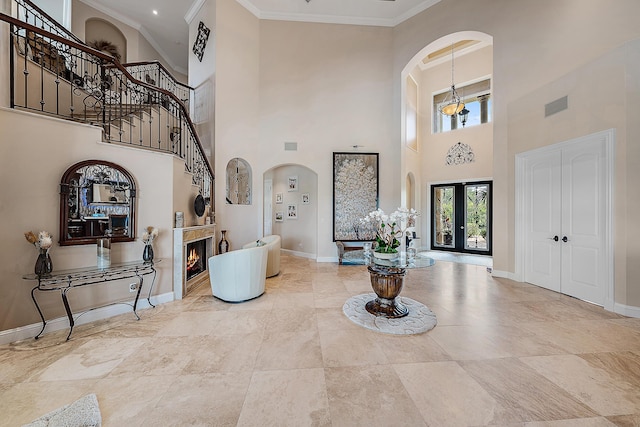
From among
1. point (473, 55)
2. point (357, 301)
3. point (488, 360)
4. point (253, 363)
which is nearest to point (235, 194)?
point (357, 301)

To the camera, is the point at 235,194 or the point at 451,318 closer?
the point at 451,318

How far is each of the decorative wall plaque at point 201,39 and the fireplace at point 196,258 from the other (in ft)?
15.2

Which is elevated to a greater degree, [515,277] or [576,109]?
[576,109]

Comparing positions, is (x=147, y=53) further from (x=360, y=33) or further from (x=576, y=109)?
(x=576, y=109)

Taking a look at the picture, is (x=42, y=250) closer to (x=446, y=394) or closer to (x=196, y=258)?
(x=196, y=258)

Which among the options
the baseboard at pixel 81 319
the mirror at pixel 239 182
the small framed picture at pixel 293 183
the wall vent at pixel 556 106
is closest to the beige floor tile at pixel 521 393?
the baseboard at pixel 81 319

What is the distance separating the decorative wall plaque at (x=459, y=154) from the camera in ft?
25.6

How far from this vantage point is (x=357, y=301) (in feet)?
12.1

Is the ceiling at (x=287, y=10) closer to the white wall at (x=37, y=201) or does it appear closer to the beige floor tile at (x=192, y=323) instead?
the white wall at (x=37, y=201)

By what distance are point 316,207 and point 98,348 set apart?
5288 mm

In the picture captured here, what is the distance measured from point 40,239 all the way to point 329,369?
328cm

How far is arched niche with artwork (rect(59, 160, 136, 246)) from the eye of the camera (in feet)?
9.41

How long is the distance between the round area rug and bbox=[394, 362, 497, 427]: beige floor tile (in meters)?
0.61

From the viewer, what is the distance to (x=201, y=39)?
6.02 meters
